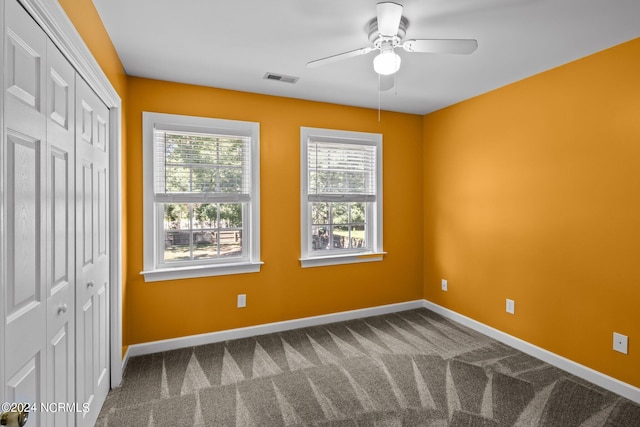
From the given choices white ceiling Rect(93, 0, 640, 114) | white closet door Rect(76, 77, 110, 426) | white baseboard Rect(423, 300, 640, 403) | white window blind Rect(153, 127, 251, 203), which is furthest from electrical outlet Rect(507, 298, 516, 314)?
white closet door Rect(76, 77, 110, 426)

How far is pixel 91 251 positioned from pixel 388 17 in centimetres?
220

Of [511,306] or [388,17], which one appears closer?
[388,17]

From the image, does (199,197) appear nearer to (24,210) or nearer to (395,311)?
(24,210)

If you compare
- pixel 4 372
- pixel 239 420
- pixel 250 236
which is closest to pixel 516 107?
pixel 250 236

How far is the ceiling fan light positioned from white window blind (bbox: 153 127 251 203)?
1782mm

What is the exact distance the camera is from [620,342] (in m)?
2.45

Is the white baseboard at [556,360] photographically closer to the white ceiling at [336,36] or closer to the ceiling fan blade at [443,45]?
the white ceiling at [336,36]

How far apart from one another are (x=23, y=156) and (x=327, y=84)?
2580mm

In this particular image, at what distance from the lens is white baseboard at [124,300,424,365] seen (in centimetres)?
308

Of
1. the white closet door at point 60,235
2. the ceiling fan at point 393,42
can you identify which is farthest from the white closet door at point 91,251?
the ceiling fan at point 393,42

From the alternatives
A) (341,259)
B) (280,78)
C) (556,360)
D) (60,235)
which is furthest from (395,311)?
(60,235)

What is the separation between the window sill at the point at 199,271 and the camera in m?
3.09

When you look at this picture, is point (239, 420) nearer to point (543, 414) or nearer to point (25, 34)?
point (543, 414)

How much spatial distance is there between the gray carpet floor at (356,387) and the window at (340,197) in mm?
1008
